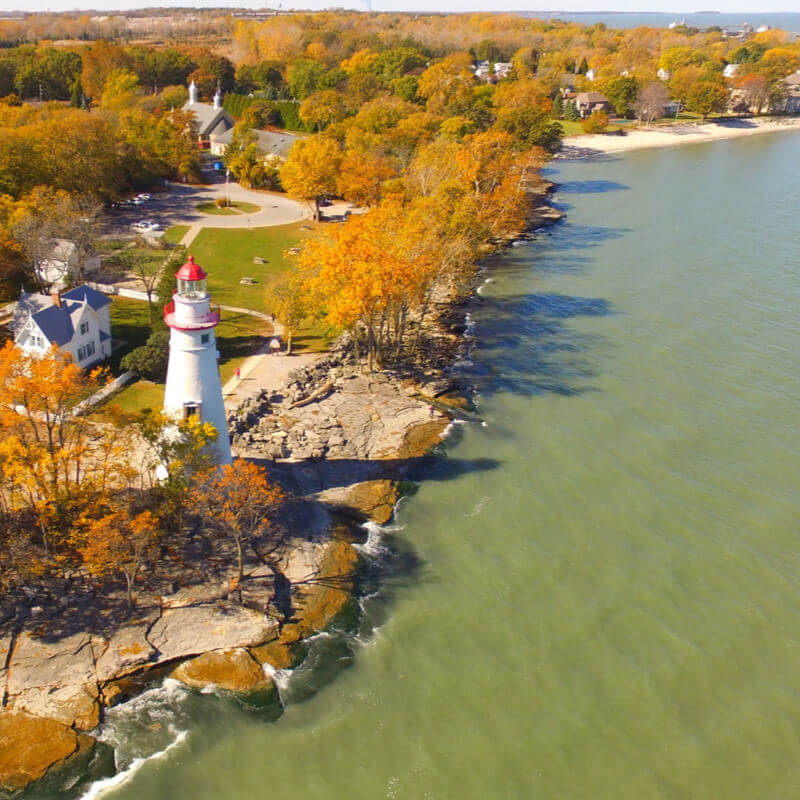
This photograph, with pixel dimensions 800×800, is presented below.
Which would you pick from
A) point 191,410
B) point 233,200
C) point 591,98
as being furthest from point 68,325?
point 591,98

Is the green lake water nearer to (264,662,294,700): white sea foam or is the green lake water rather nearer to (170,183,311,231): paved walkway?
(264,662,294,700): white sea foam

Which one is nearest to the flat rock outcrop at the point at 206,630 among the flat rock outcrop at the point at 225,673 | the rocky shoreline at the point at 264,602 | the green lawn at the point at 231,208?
the rocky shoreline at the point at 264,602

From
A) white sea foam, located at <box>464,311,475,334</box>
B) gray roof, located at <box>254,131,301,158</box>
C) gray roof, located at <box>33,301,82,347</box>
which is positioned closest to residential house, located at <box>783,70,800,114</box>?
gray roof, located at <box>254,131,301,158</box>

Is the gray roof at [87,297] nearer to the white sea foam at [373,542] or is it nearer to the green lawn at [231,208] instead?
the white sea foam at [373,542]

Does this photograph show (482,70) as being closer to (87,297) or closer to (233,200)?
(233,200)

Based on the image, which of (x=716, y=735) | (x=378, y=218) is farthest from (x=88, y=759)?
(x=378, y=218)

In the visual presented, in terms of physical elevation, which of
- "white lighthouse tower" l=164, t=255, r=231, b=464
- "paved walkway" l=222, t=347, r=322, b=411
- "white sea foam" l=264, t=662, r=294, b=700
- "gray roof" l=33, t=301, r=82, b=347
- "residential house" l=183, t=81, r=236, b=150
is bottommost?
"white sea foam" l=264, t=662, r=294, b=700
